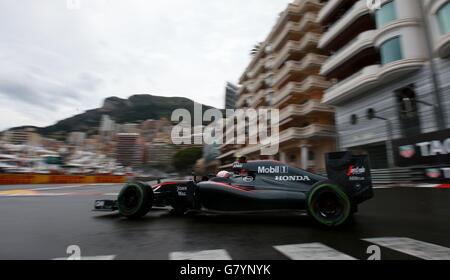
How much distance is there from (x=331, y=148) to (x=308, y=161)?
2.76 meters

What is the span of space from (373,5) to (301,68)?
1041 cm

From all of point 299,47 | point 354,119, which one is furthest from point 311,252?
point 299,47

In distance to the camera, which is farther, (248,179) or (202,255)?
(248,179)

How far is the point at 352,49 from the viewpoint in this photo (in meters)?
19.8

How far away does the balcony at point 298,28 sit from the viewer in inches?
1107

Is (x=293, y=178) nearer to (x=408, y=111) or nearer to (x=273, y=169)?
(x=273, y=169)

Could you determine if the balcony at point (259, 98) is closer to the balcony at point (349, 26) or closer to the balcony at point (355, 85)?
the balcony at point (349, 26)

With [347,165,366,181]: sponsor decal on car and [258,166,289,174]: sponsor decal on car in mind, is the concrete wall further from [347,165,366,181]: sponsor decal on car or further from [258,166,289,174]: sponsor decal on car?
[258,166,289,174]: sponsor decal on car

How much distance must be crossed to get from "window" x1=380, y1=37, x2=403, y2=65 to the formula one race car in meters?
15.5

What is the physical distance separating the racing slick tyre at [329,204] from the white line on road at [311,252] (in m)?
0.97

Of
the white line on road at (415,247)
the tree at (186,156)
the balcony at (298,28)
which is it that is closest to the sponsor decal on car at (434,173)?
the white line on road at (415,247)

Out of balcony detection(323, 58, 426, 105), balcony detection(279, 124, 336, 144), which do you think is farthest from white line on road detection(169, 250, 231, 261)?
balcony detection(279, 124, 336, 144)
